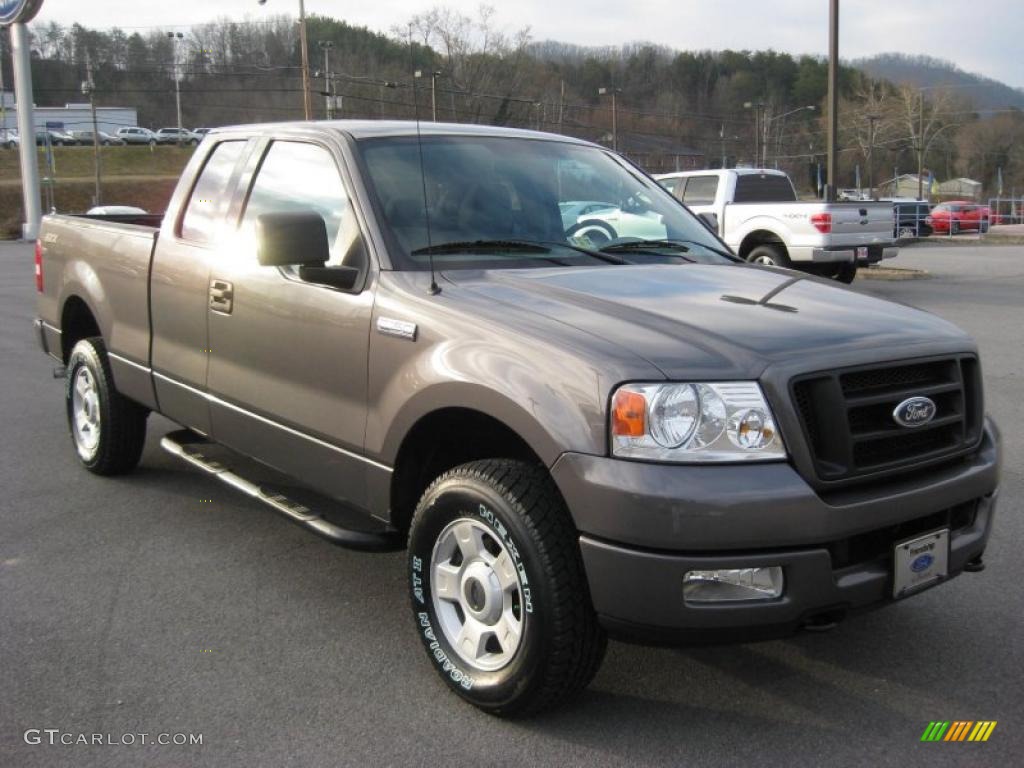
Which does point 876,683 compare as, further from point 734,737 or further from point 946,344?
point 946,344

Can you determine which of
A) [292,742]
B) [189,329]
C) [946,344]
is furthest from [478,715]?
[189,329]

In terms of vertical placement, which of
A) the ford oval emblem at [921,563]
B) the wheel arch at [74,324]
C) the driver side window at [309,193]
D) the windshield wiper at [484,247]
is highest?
the driver side window at [309,193]

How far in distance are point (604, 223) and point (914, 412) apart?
64.9 inches

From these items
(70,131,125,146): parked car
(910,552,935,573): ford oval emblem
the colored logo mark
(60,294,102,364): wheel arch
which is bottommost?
the colored logo mark

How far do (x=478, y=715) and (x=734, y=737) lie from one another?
79 cm

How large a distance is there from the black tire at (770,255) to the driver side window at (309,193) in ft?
40.9

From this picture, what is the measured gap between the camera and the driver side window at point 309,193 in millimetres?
3865

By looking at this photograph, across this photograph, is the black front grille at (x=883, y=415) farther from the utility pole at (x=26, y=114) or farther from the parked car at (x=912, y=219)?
the utility pole at (x=26, y=114)

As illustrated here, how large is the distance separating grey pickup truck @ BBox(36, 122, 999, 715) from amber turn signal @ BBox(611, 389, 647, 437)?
1 centimetres

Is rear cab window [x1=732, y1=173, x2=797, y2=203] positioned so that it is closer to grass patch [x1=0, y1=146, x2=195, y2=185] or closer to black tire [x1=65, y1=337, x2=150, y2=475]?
black tire [x1=65, y1=337, x2=150, y2=475]

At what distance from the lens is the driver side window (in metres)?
3.87

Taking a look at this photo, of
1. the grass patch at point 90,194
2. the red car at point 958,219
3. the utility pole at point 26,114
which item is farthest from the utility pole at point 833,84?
the grass patch at point 90,194

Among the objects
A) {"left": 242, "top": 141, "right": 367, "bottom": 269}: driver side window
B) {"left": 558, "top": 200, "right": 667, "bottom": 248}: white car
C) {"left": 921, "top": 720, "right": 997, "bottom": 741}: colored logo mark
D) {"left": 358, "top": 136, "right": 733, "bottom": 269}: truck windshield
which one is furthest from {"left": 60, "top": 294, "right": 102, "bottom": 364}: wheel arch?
{"left": 921, "top": 720, "right": 997, "bottom": 741}: colored logo mark

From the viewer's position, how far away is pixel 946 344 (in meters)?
3.27
